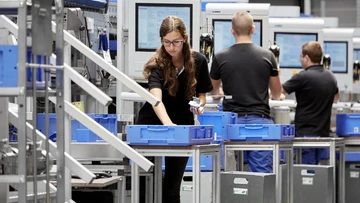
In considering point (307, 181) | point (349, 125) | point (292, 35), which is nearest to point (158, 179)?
point (307, 181)

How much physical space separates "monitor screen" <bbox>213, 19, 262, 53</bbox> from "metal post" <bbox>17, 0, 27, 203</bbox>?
4.32 metres

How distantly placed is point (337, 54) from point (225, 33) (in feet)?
9.99

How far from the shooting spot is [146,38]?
7328 mm

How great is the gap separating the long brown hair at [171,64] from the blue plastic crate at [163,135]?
0.32 metres

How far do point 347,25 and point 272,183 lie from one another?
33.5ft

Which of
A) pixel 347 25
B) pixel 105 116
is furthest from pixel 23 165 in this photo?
pixel 347 25

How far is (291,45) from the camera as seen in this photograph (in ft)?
32.3

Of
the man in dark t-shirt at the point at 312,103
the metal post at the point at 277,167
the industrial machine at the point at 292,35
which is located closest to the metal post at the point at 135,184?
the metal post at the point at 277,167

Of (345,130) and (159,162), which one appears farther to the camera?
(345,130)

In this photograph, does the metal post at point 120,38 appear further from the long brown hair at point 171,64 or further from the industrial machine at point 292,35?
the industrial machine at point 292,35

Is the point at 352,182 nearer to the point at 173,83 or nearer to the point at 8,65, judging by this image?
the point at 173,83

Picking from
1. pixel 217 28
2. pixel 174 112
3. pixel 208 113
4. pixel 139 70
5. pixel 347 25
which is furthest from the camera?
pixel 347 25

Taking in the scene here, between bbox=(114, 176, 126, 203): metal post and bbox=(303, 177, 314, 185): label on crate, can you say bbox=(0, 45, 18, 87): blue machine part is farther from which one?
bbox=(303, 177, 314, 185): label on crate

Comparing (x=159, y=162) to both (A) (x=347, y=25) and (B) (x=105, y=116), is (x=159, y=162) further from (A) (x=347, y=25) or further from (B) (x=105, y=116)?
(A) (x=347, y=25)
